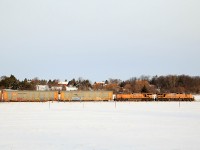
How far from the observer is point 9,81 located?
375 ft
